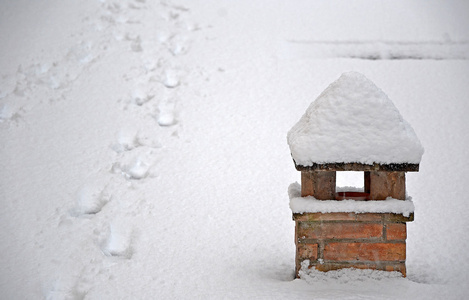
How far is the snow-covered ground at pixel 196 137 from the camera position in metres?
1.87

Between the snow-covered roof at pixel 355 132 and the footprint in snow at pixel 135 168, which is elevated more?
the snow-covered roof at pixel 355 132

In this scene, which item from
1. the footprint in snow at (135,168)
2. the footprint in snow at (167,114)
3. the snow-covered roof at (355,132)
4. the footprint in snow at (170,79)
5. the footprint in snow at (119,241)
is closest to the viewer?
the snow-covered roof at (355,132)

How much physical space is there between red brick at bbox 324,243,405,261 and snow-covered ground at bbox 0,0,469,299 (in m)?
0.07

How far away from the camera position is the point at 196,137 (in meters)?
2.88

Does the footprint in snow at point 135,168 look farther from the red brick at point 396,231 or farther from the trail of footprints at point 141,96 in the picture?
the red brick at point 396,231

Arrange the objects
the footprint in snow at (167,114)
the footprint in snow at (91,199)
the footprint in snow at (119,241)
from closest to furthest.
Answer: the footprint in snow at (119,241), the footprint in snow at (91,199), the footprint in snow at (167,114)

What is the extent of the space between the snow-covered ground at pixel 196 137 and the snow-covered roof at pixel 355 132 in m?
0.46

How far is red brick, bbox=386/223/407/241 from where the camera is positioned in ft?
5.00

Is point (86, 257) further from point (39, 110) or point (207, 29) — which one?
point (207, 29)

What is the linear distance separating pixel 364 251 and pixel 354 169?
1.05 ft

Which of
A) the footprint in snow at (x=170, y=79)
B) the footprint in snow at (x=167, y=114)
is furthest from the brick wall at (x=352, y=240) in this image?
the footprint in snow at (x=170, y=79)

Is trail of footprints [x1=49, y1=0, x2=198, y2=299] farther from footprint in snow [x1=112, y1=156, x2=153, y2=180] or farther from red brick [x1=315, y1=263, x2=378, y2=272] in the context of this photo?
red brick [x1=315, y1=263, x2=378, y2=272]

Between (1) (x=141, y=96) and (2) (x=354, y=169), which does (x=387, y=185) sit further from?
(1) (x=141, y=96)

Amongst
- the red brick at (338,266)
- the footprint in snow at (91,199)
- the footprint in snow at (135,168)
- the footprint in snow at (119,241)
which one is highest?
the footprint in snow at (135,168)
